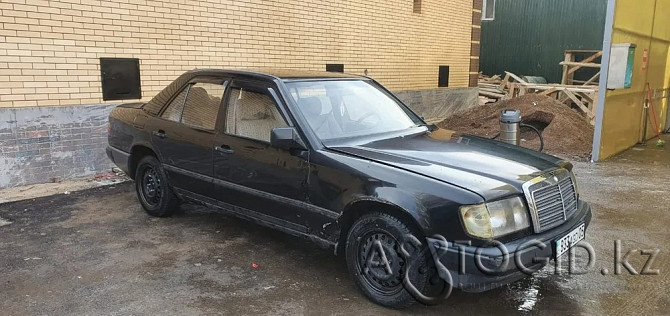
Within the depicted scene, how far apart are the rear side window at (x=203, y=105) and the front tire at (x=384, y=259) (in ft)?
6.08

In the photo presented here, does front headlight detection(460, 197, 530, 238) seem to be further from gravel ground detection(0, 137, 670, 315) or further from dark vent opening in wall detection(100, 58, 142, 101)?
dark vent opening in wall detection(100, 58, 142, 101)

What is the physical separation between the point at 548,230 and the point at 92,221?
14.6ft

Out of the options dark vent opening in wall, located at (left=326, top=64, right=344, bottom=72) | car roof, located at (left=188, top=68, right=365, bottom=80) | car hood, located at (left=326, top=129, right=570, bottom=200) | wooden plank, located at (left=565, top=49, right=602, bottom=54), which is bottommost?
car hood, located at (left=326, top=129, right=570, bottom=200)

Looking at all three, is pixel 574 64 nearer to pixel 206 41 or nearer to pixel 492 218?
pixel 206 41

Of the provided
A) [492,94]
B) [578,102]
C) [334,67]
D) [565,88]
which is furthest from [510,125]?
[492,94]

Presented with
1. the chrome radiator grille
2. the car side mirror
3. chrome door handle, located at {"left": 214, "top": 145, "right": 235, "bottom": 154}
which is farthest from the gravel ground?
the car side mirror

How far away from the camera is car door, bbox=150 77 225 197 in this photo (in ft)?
15.6

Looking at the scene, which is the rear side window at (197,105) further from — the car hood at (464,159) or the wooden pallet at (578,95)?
the wooden pallet at (578,95)

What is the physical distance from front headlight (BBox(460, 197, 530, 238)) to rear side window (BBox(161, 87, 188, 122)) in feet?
10.2

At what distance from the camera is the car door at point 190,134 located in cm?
475

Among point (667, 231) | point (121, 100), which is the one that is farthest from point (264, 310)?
point (121, 100)

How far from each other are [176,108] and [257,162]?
144 cm

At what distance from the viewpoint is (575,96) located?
14.6 meters

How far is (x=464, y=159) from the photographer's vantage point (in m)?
3.74
